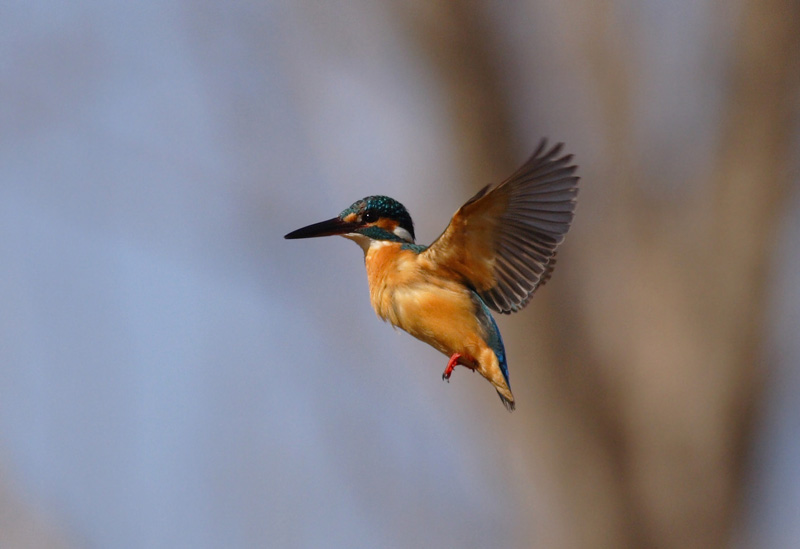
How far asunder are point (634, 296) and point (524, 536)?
1475 mm

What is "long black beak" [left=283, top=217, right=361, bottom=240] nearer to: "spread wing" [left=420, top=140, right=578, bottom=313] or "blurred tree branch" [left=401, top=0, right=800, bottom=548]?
"spread wing" [left=420, top=140, right=578, bottom=313]

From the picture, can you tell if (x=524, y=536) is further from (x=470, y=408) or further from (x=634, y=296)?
(x=634, y=296)

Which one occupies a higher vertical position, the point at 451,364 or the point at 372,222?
the point at 372,222

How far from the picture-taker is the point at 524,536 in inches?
205

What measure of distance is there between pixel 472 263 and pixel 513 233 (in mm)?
146

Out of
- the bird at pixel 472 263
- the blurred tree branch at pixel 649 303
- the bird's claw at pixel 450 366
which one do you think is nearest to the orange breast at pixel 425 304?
the bird at pixel 472 263

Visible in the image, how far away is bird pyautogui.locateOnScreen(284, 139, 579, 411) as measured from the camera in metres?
2.12

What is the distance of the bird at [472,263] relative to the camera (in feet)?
6.97

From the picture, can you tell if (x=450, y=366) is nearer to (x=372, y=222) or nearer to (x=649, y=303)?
(x=372, y=222)

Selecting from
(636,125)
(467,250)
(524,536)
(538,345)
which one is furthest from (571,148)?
(467,250)

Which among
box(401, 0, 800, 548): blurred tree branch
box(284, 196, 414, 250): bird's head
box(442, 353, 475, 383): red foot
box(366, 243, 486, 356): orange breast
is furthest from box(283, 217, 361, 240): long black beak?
box(401, 0, 800, 548): blurred tree branch

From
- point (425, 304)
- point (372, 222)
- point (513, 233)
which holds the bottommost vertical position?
point (425, 304)

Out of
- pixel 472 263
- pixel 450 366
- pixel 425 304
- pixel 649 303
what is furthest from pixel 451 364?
pixel 649 303

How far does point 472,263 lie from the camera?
7.60 ft
